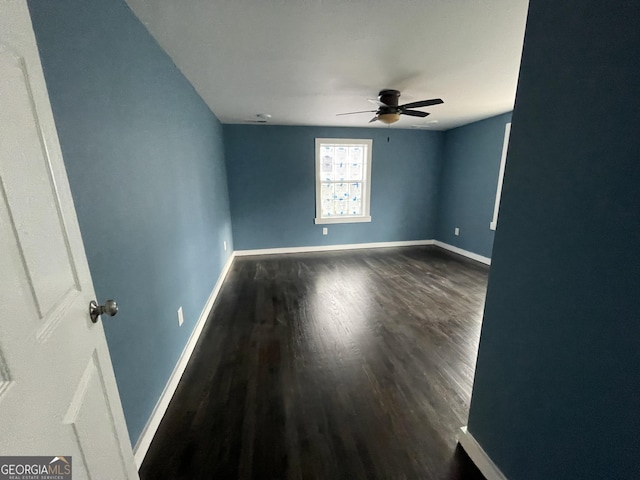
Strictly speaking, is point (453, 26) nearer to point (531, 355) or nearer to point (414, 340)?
point (531, 355)

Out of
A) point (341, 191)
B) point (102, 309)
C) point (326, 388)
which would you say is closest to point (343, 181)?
point (341, 191)

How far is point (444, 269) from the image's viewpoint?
3982 millimetres

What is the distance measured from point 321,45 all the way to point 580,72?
1491 millimetres

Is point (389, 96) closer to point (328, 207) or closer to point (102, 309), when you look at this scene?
point (328, 207)

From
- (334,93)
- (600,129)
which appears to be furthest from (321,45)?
(600,129)

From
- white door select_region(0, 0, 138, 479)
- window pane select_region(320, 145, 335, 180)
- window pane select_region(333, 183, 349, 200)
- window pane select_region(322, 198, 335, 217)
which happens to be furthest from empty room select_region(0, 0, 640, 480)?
window pane select_region(322, 198, 335, 217)

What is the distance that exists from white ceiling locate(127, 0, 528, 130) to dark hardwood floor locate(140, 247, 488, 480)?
225cm

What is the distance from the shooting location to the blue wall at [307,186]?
4387 millimetres

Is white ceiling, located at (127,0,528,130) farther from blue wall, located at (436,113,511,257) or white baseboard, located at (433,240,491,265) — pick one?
white baseboard, located at (433,240,491,265)

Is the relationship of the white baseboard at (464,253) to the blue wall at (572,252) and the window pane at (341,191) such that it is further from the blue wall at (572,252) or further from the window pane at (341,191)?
the blue wall at (572,252)

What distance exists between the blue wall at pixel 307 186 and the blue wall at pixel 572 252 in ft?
12.7

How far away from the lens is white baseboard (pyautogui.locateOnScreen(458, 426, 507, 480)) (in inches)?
45.0

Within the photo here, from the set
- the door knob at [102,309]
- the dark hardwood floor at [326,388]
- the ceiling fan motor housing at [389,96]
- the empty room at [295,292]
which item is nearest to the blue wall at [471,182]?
the empty room at [295,292]

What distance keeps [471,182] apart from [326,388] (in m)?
4.30
